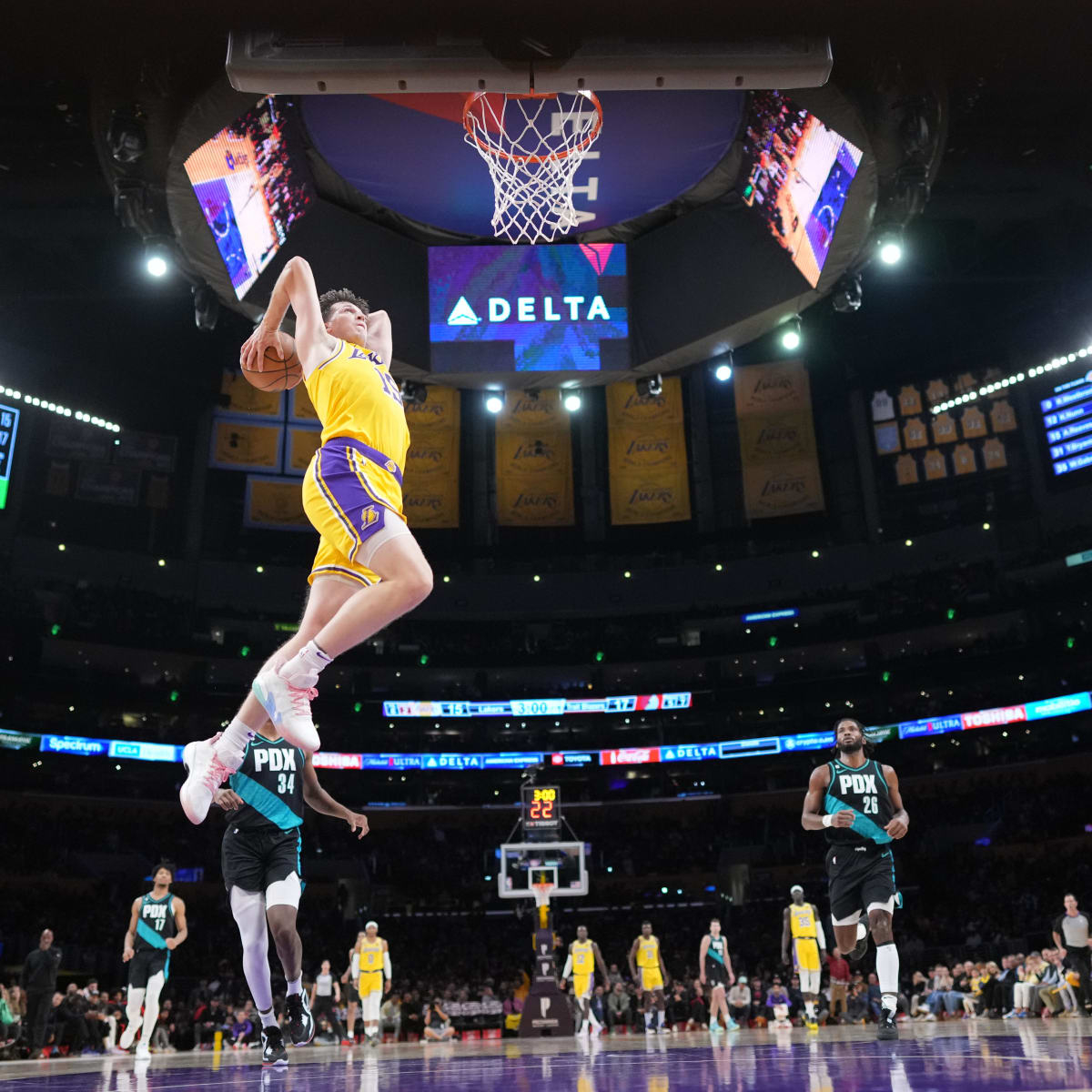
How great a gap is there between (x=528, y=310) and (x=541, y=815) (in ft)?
37.8

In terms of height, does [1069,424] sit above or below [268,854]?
above

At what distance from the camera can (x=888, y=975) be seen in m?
8.62

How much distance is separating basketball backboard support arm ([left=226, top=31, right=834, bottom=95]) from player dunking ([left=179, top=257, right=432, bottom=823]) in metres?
1.90

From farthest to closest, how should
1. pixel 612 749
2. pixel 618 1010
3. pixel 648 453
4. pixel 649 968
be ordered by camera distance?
pixel 612 749 < pixel 648 453 < pixel 618 1010 < pixel 649 968

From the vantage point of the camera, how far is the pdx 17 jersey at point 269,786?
7.45 metres

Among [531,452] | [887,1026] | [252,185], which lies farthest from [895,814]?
[531,452]

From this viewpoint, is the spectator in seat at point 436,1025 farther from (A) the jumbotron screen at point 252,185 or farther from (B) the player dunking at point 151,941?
(A) the jumbotron screen at point 252,185

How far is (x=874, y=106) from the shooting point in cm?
1253

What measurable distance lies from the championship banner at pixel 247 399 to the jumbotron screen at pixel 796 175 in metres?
20.0

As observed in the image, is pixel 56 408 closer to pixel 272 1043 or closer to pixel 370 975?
pixel 370 975

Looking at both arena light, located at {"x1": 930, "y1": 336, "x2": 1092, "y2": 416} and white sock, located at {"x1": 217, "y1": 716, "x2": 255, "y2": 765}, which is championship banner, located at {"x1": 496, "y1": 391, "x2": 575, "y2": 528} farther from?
white sock, located at {"x1": 217, "y1": 716, "x2": 255, "y2": 765}

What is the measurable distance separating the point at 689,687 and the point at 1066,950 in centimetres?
2424

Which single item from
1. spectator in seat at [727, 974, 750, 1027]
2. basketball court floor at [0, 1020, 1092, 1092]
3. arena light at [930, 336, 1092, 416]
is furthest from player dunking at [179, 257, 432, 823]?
arena light at [930, 336, 1092, 416]

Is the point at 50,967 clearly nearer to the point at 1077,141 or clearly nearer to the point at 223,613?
the point at 1077,141
